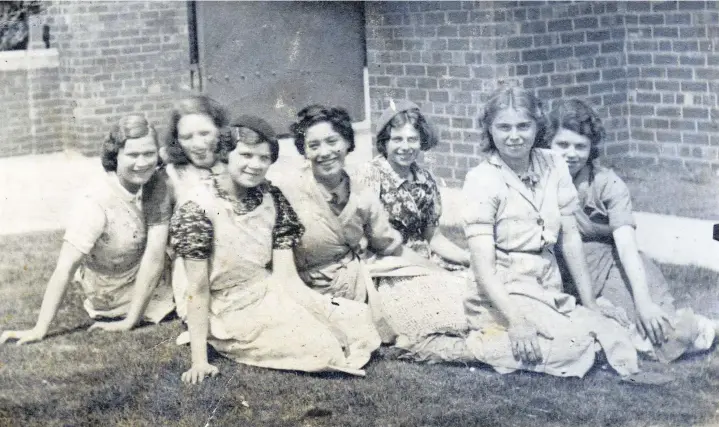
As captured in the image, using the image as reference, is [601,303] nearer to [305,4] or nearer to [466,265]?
[466,265]

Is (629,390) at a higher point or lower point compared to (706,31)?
lower

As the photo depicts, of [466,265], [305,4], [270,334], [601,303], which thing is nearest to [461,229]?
[466,265]

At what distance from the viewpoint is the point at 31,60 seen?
878 centimetres

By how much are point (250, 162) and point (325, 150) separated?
14.7 inches

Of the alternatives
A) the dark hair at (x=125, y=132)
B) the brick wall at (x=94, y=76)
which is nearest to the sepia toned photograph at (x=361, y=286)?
the dark hair at (x=125, y=132)

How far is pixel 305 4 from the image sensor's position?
884cm

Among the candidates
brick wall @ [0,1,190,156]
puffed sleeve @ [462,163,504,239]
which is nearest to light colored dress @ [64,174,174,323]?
puffed sleeve @ [462,163,504,239]

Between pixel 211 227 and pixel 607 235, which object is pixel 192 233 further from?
pixel 607 235

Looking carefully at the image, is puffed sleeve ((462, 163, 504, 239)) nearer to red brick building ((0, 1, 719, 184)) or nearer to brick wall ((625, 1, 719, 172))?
red brick building ((0, 1, 719, 184))

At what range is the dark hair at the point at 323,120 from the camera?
14.7ft

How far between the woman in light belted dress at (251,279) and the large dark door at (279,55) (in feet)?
14.3

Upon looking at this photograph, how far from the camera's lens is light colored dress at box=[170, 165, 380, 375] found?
4266 mm

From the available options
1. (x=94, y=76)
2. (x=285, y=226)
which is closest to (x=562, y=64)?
(x=285, y=226)

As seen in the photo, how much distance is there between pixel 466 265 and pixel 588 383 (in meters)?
1.09
